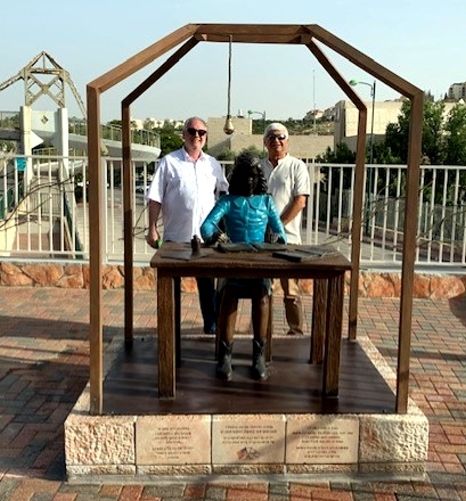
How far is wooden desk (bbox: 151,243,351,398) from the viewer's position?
3199 mm

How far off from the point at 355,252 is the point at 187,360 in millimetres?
→ 1364

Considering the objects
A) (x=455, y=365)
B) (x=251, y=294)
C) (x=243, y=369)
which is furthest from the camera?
(x=455, y=365)

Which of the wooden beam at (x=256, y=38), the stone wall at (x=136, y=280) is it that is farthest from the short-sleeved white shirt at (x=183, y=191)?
the stone wall at (x=136, y=280)

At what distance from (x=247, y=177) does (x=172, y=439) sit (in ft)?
5.07

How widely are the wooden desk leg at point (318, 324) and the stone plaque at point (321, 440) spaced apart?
35.9 inches

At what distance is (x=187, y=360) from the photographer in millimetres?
4070

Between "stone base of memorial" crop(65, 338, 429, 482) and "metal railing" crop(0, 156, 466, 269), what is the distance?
4.43 m

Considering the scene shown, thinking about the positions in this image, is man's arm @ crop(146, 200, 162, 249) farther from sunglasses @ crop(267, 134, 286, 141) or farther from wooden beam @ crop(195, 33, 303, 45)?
wooden beam @ crop(195, 33, 303, 45)

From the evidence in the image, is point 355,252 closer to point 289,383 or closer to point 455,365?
point 289,383

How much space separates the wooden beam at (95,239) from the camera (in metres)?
2.93

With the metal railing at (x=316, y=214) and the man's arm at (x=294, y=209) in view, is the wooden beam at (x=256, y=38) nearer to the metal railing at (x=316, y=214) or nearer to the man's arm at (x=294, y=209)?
the man's arm at (x=294, y=209)

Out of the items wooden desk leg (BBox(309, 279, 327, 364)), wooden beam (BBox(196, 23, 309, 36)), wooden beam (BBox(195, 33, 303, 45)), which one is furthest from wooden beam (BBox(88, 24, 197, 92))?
wooden desk leg (BBox(309, 279, 327, 364))

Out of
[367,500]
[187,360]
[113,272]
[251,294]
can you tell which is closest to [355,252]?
[251,294]

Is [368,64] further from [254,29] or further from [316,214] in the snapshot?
Result: [316,214]
